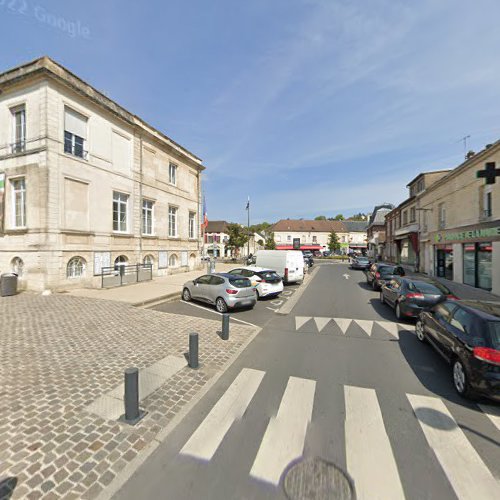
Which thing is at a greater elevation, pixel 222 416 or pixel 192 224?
pixel 192 224

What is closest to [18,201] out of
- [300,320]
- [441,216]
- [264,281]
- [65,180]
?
[65,180]

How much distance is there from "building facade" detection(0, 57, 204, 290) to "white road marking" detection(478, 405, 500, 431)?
1522 centimetres

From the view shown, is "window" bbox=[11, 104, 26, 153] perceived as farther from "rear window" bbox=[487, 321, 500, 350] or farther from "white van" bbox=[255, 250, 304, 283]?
"rear window" bbox=[487, 321, 500, 350]

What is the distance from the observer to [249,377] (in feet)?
15.2

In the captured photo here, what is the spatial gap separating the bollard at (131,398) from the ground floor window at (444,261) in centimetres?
2035

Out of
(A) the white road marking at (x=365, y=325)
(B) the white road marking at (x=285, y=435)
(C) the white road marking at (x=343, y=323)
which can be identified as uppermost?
(B) the white road marking at (x=285, y=435)

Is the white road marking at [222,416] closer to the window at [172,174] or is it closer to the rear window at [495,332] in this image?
the rear window at [495,332]

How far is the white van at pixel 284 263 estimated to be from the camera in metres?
15.9

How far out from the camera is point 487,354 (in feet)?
12.2

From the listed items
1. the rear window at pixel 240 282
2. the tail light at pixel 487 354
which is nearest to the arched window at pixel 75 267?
the rear window at pixel 240 282

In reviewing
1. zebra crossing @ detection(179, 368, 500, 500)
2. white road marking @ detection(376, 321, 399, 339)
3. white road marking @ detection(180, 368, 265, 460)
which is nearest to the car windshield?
white road marking @ detection(376, 321, 399, 339)

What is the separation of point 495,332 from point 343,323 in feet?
14.2

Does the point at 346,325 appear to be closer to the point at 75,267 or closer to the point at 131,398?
the point at 131,398

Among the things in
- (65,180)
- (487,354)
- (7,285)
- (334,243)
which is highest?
(65,180)
